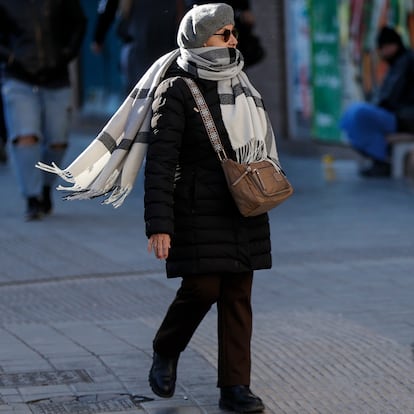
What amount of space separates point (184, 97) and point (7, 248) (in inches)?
172

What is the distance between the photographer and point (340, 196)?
12.1m

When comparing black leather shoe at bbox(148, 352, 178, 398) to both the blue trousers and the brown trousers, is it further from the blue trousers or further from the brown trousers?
the blue trousers

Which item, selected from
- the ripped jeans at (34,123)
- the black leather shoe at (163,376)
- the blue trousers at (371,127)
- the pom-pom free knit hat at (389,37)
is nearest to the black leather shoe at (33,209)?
the ripped jeans at (34,123)

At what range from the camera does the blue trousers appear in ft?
41.6

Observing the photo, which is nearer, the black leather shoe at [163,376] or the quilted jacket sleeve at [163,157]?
the quilted jacket sleeve at [163,157]

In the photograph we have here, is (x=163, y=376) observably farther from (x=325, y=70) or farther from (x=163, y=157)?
(x=325, y=70)

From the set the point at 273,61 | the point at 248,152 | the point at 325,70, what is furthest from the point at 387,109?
the point at 248,152

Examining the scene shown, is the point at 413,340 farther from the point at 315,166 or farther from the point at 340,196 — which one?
the point at 315,166

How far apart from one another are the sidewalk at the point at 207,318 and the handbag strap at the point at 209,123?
3.47 ft

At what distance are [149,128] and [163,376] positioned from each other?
1014mm

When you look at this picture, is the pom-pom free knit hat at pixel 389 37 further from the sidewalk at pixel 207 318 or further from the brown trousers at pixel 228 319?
the brown trousers at pixel 228 319

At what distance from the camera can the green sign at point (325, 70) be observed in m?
15.0

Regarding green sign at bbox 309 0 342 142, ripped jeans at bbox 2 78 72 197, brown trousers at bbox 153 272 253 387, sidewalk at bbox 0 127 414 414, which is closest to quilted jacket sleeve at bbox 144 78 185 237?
brown trousers at bbox 153 272 253 387

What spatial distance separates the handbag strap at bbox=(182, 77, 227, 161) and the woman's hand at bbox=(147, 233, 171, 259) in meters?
0.39
